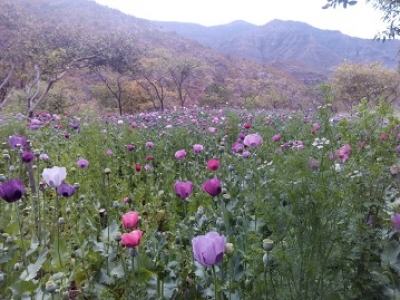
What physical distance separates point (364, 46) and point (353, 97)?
335 ft

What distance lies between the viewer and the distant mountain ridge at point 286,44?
99250 millimetres

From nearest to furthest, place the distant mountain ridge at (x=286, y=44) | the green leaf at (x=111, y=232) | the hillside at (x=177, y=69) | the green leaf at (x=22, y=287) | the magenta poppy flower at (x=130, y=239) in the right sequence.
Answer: the magenta poppy flower at (x=130, y=239), the green leaf at (x=22, y=287), the green leaf at (x=111, y=232), the hillside at (x=177, y=69), the distant mountain ridge at (x=286, y=44)

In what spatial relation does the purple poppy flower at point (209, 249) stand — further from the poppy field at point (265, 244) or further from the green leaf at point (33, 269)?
the green leaf at point (33, 269)

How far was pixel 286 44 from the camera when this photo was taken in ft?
379

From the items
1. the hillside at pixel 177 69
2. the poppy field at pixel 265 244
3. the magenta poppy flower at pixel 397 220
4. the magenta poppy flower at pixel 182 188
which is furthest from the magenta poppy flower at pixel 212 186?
the hillside at pixel 177 69

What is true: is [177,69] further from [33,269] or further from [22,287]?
[22,287]

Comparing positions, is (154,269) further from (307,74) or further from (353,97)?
(307,74)

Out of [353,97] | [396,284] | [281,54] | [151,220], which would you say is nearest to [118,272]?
[151,220]

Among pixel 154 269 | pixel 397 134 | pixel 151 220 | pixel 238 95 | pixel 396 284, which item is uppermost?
pixel 397 134

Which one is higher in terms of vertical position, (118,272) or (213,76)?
(118,272)

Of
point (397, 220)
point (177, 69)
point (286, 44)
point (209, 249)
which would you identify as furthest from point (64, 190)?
point (286, 44)

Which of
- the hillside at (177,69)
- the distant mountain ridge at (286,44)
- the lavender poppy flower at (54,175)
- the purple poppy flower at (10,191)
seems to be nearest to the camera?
the purple poppy flower at (10,191)

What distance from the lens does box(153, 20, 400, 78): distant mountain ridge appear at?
326ft

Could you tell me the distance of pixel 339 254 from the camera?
125 cm
